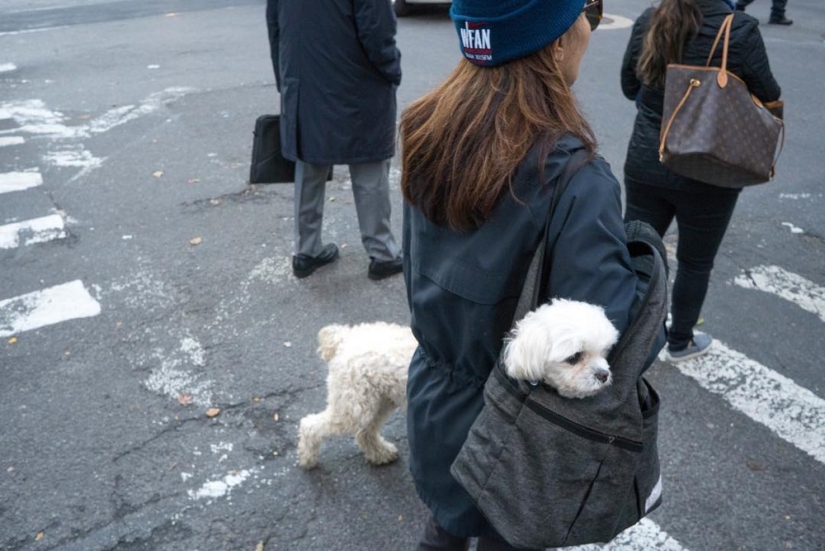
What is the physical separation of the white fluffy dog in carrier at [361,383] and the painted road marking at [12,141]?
6000 mm

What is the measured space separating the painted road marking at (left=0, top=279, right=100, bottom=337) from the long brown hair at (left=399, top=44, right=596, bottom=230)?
3688 millimetres

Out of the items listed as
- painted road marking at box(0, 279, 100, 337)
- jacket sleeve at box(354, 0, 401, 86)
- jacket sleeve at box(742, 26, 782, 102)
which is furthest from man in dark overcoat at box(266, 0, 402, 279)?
jacket sleeve at box(742, 26, 782, 102)

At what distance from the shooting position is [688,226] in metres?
3.77

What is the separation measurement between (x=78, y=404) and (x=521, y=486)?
9.89 feet

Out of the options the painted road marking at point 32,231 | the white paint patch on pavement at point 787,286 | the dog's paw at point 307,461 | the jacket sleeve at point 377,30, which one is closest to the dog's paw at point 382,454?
the dog's paw at point 307,461

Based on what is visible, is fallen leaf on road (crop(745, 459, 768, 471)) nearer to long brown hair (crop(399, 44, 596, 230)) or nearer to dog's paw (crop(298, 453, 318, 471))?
dog's paw (crop(298, 453, 318, 471))

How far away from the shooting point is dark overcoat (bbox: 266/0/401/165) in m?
4.53

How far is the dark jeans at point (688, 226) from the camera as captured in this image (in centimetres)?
364

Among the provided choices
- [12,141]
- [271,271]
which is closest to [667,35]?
[271,271]

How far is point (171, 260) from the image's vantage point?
5.46 metres

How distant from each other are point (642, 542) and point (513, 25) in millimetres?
2333

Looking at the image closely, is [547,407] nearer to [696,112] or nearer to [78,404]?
[696,112]

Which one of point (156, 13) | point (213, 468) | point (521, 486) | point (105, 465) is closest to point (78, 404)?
point (105, 465)

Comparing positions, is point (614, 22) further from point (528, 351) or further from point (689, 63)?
point (528, 351)
